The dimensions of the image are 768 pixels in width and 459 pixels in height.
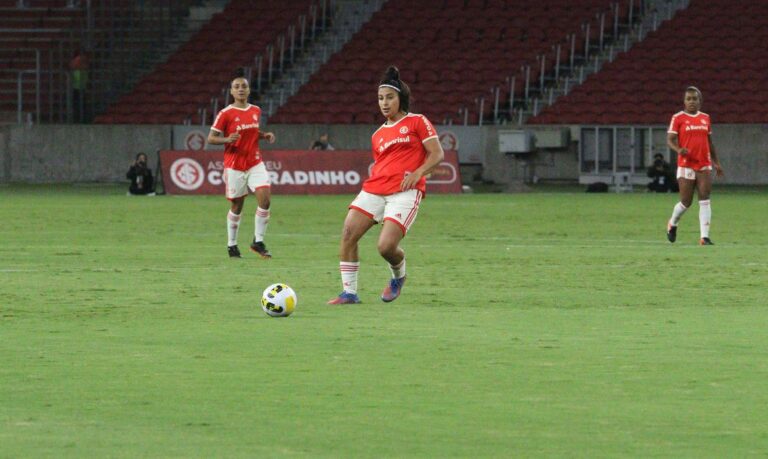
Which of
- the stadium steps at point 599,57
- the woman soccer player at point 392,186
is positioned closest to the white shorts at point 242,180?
the woman soccer player at point 392,186

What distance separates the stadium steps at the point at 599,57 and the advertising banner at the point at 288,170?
840 centimetres

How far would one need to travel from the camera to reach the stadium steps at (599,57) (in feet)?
157

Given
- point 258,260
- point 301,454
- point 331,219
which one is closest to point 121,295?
point 258,260

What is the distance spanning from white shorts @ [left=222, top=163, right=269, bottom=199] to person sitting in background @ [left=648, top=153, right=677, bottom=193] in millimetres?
22125

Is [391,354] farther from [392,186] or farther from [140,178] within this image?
[140,178]

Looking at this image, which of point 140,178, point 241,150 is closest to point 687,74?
point 140,178

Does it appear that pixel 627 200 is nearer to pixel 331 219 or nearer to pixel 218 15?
pixel 331 219

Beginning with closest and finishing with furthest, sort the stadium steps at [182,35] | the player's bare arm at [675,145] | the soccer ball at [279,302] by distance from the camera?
the soccer ball at [279,302] → the player's bare arm at [675,145] → the stadium steps at [182,35]

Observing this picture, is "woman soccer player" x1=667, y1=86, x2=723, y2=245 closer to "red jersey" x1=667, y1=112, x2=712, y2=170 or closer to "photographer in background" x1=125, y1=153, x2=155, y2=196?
"red jersey" x1=667, y1=112, x2=712, y2=170

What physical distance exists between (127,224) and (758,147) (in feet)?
71.4

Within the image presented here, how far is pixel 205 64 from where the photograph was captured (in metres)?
52.2

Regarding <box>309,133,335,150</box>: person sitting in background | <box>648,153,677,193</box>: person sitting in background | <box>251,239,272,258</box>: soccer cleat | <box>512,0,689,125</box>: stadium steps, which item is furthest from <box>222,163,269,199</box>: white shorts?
<box>512,0,689,125</box>: stadium steps

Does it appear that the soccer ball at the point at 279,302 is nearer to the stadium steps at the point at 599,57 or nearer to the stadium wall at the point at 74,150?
the stadium steps at the point at 599,57

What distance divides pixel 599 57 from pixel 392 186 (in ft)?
119
